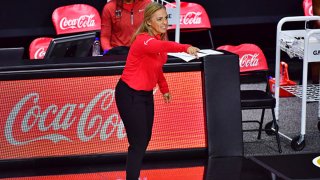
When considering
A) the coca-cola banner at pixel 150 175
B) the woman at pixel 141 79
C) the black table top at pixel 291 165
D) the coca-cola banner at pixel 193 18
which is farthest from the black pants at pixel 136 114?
Answer: the coca-cola banner at pixel 193 18

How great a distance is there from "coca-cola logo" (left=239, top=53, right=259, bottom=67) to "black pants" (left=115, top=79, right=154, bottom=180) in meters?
2.91

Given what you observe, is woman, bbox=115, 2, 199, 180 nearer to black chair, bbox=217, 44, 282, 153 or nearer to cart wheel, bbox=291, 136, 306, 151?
black chair, bbox=217, 44, 282, 153

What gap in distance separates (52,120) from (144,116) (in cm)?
102

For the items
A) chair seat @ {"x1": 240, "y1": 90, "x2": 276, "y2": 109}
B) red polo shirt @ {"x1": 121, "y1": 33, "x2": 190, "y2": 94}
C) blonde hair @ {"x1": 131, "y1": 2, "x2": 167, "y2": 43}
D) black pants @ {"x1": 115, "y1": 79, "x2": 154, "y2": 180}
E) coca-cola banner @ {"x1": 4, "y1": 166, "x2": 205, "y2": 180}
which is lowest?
coca-cola banner @ {"x1": 4, "y1": 166, "x2": 205, "y2": 180}

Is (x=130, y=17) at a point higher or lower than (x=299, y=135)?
higher

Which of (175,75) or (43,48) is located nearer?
(175,75)

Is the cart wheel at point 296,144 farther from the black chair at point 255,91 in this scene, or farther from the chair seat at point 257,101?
the chair seat at point 257,101

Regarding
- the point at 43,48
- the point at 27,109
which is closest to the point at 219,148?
the point at 27,109

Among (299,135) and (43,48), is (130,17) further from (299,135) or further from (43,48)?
(299,135)

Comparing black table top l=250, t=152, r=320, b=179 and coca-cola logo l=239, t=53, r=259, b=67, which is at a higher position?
coca-cola logo l=239, t=53, r=259, b=67

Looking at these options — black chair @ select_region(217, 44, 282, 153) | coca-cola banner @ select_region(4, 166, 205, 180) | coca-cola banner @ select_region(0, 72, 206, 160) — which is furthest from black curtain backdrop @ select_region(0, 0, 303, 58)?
coca-cola banner @ select_region(4, 166, 205, 180)

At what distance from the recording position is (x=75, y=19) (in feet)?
28.1

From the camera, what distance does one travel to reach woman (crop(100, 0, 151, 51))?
22.6 ft

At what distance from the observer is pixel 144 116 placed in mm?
4840
